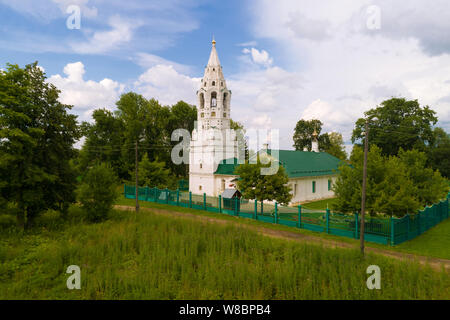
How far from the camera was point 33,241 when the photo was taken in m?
13.3

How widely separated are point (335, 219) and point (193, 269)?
10482 millimetres

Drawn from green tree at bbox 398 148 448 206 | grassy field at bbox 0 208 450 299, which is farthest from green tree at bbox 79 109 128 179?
green tree at bbox 398 148 448 206

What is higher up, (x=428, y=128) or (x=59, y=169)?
Answer: (x=428, y=128)

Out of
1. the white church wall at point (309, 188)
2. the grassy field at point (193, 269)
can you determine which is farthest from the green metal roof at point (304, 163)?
the grassy field at point (193, 269)

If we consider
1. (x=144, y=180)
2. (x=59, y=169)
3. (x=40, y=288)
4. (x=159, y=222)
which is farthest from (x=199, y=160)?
(x=40, y=288)

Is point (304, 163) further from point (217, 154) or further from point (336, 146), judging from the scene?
point (336, 146)

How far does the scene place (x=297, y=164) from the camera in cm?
2970

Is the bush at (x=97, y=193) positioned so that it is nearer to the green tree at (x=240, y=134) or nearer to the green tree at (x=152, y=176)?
the green tree at (x=152, y=176)

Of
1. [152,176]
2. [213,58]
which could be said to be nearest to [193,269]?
[152,176]

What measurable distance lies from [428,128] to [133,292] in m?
44.5

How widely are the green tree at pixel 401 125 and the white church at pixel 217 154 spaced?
523 inches

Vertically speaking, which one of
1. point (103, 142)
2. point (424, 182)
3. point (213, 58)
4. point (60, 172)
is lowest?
point (424, 182)

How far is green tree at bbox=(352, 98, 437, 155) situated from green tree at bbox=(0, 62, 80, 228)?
123 feet
